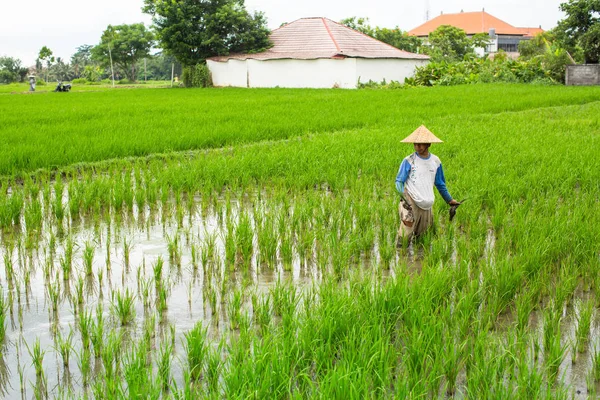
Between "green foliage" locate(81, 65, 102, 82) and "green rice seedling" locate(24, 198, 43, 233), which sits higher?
"green foliage" locate(81, 65, 102, 82)

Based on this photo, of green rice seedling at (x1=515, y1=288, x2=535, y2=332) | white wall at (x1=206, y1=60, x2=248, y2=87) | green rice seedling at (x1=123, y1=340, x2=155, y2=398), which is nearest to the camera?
green rice seedling at (x1=123, y1=340, x2=155, y2=398)

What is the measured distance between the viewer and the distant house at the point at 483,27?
66375mm

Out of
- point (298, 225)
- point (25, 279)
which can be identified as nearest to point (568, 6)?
point (298, 225)

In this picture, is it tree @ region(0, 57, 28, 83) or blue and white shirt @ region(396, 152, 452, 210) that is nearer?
blue and white shirt @ region(396, 152, 452, 210)

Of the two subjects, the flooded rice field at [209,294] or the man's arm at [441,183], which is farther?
the man's arm at [441,183]

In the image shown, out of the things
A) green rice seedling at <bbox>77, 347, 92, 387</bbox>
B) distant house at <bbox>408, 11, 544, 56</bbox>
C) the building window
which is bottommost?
green rice seedling at <bbox>77, 347, 92, 387</bbox>

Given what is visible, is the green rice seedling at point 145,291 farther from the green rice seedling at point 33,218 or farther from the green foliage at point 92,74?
the green foliage at point 92,74

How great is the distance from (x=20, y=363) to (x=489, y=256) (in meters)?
2.53

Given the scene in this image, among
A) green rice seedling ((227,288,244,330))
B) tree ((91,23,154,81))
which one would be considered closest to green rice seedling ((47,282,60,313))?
green rice seedling ((227,288,244,330))

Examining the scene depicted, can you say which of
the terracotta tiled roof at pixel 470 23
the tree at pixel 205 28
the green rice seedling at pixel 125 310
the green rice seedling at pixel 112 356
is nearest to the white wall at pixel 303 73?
the tree at pixel 205 28

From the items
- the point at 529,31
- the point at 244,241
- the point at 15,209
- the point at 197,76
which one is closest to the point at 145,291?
the point at 244,241

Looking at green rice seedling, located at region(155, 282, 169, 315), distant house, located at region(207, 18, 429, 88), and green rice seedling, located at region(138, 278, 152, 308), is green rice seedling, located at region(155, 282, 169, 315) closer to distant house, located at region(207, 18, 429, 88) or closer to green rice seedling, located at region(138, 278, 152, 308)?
green rice seedling, located at region(138, 278, 152, 308)

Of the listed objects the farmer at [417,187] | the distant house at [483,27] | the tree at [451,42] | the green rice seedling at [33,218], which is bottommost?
the green rice seedling at [33,218]

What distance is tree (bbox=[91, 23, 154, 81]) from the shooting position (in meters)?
49.4
